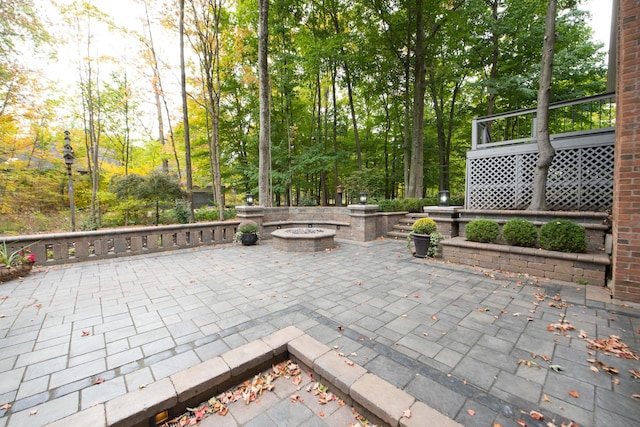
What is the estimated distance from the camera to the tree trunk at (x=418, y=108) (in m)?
8.69

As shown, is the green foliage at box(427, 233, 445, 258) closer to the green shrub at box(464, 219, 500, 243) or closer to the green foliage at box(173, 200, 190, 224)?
the green shrub at box(464, 219, 500, 243)

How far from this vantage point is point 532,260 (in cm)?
407

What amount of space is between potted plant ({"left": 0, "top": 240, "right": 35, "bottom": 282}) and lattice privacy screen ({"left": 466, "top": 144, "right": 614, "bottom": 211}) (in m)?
9.00

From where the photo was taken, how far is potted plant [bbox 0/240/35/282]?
4.09m

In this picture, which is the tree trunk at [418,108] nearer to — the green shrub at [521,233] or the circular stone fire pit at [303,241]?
the circular stone fire pit at [303,241]

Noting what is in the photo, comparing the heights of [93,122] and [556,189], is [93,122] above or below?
above

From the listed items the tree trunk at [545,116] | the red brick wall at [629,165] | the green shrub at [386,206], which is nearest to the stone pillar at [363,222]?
the green shrub at [386,206]

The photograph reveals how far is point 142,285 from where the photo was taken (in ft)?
12.6

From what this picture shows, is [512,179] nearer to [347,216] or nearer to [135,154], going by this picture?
[347,216]

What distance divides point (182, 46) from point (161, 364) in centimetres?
1026

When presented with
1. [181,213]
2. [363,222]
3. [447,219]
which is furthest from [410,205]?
[181,213]

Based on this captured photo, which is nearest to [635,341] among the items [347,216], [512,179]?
[512,179]

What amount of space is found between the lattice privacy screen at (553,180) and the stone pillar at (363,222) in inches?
101

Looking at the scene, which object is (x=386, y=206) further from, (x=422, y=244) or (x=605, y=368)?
(x=605, y=368)
